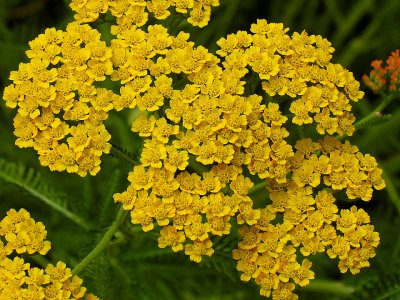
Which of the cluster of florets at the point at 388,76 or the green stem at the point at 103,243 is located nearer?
the green stem at the point at 103,243

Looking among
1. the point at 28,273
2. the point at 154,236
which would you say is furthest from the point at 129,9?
the point at 28,273

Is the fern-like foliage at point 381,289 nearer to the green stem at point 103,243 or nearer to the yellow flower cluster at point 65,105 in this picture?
the green stem at point 103,243

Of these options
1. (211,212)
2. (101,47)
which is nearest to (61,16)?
(101,47)

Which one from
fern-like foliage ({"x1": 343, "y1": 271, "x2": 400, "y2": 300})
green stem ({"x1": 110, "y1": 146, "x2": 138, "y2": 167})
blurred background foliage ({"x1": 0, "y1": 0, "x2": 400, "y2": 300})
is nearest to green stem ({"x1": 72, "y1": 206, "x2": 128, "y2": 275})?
blurred background foliage ({"x1": 0, "y1": 0, "x2": 400, "y2": 300})

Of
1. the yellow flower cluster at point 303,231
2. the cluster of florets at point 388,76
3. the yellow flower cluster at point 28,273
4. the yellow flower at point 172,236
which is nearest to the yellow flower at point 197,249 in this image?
the yellow flower at point 172,236

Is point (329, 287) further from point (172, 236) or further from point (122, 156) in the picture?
point (122, 156)

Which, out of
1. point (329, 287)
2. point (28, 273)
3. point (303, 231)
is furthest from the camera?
point (329, 287)
